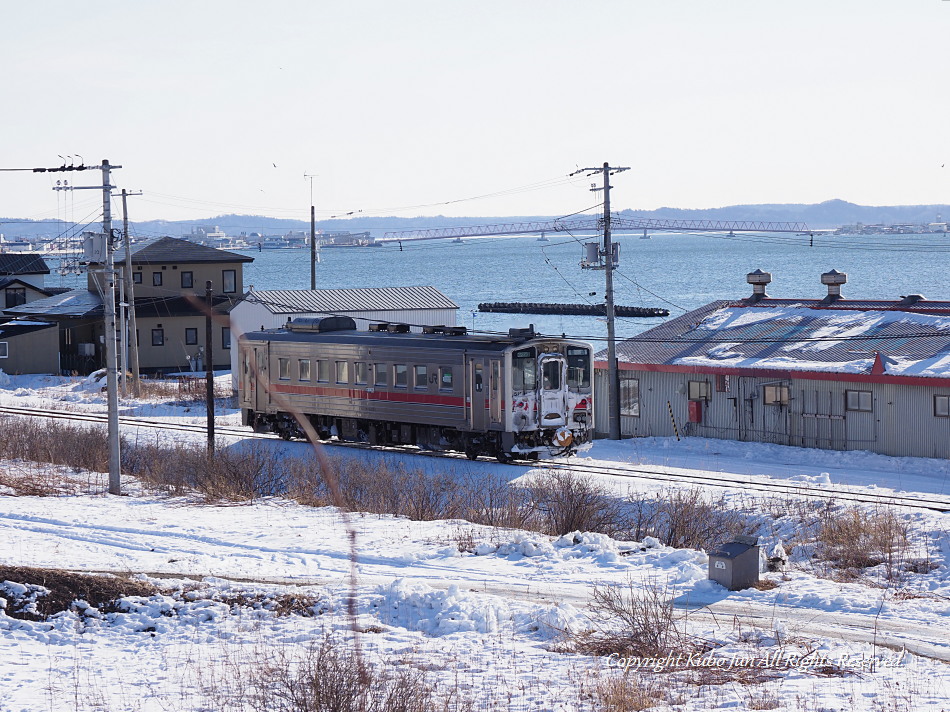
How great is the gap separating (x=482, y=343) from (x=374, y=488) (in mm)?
5116

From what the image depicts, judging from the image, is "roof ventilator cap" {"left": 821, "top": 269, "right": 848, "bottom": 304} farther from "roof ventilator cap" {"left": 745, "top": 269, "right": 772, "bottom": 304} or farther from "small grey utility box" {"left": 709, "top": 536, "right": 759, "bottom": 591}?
"small grey utility box" {"left": 709, "top": 536, "right": 759, "bottom": 591}

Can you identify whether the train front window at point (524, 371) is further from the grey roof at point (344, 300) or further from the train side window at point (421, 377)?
the grey roof at point (344, 300)

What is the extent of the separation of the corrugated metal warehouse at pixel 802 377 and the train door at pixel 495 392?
7.37 metres

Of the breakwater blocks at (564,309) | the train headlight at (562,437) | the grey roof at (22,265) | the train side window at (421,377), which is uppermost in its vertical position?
the grey roof at (22,265)

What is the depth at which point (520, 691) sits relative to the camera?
991 centimetres

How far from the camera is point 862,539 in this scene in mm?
17000

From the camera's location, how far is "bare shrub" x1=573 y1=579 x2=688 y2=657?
11.2 metres

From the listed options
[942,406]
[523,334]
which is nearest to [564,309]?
[942,406]

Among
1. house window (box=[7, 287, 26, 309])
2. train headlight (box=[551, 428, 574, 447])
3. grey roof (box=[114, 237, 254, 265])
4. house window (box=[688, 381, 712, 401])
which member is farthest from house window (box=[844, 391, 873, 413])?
house window (box=[7, 287, 26, 309])

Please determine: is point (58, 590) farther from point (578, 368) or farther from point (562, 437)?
point (578, 368)

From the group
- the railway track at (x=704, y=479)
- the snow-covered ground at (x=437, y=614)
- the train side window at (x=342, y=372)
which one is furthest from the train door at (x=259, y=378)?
the snow-covered ground at (x=437, y=614)

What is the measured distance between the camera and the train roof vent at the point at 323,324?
3073 centimetres

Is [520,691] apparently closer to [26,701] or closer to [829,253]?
[26,701]

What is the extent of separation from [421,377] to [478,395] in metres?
1.92
